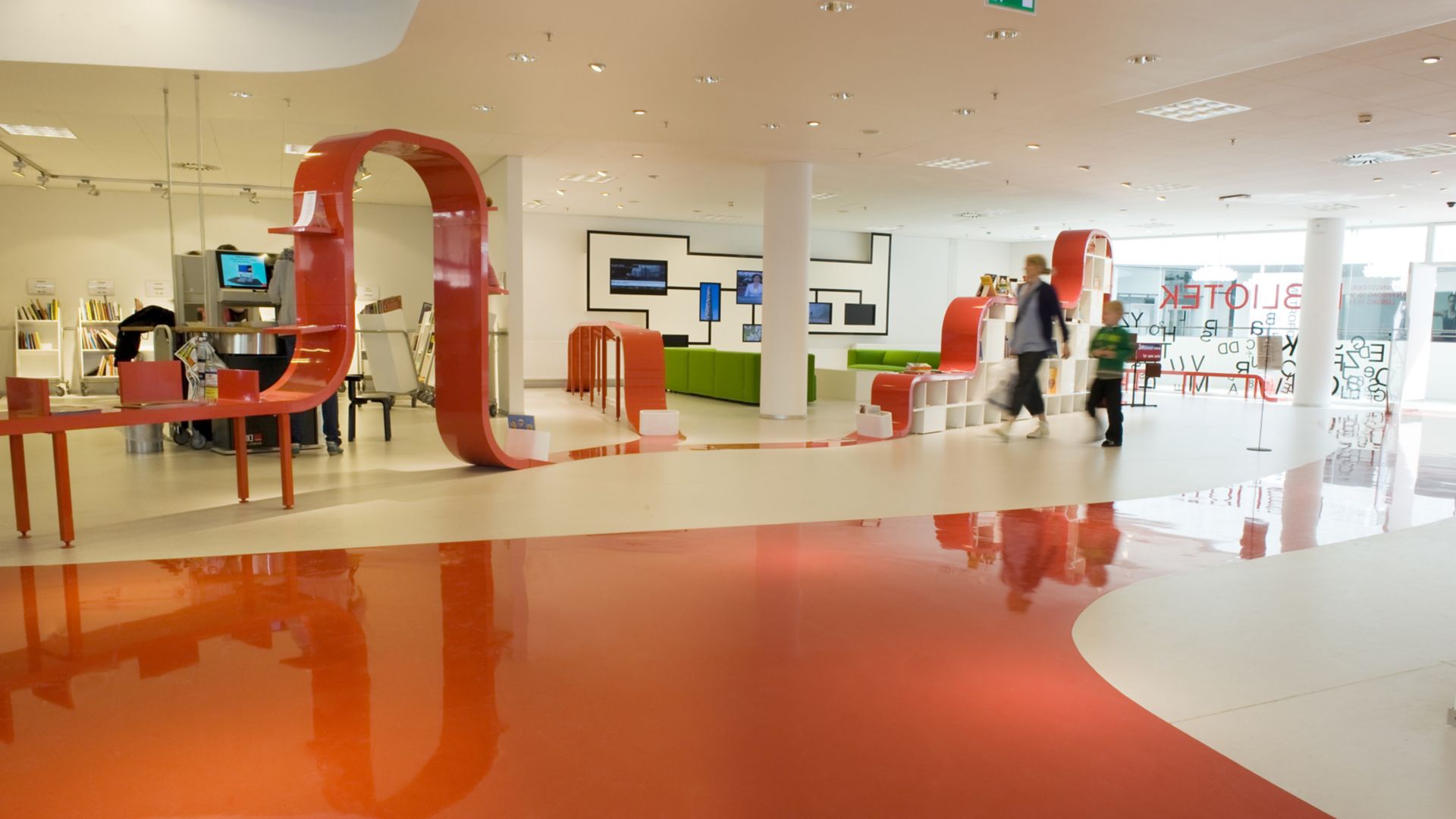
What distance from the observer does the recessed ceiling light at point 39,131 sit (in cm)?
989

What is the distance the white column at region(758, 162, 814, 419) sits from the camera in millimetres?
11578

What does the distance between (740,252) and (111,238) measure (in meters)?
11.1

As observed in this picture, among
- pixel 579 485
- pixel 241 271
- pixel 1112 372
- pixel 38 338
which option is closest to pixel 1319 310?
pixel 1112 372

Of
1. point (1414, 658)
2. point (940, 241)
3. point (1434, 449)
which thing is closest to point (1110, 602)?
point (1414, 658)

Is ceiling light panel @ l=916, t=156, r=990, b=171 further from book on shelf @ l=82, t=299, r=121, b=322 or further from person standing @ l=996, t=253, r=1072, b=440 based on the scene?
book on shelf @ l=82, t=299, r=121, b=322

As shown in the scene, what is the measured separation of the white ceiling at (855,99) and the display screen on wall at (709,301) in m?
4.17

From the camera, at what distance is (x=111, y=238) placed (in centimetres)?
1433

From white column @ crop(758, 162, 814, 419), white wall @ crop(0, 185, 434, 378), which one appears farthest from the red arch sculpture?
white wall @ crop(0, 185, 434, 378)

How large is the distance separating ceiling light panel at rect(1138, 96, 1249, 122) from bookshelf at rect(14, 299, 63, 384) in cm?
1567

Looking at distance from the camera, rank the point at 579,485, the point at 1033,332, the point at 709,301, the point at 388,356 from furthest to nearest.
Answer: the point at 709,301
the point at 388,356
the point at 1033,332
the point at 579,485

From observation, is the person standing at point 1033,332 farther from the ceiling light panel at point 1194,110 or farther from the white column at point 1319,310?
the white column at point 1319,310

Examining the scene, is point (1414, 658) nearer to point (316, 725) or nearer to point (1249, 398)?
point (316, 725)

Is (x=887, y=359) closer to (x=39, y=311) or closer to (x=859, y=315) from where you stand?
(x=859, y=315)

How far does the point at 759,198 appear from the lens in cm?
1487
